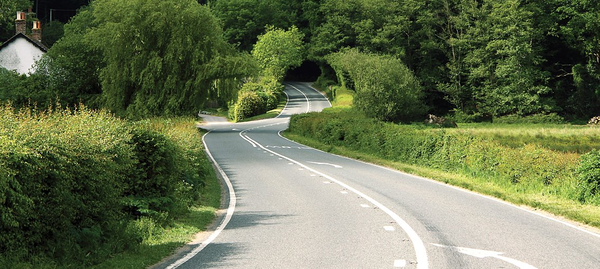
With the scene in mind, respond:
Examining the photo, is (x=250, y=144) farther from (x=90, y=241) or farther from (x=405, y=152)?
(x=90, y=241)

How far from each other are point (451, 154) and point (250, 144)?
1893 cm

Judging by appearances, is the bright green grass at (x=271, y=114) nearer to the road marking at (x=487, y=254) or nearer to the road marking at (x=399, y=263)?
the road marking at (x=487, y=254)

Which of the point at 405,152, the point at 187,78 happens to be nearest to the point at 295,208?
the point at 405,152

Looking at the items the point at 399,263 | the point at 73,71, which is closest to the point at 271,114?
the point at 73,71

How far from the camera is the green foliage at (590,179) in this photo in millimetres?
15375

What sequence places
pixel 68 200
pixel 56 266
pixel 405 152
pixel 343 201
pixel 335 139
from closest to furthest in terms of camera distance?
pixel 56 266, pixel 68 200, pixel 343 201, pixel 405 152, pixel 335 139

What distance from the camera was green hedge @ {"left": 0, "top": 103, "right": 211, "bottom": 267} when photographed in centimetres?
768

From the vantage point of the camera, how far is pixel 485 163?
21.4m

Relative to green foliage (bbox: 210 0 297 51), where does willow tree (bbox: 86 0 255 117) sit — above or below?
below

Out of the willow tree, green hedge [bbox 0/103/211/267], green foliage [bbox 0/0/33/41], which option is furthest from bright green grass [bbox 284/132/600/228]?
green foliage [bbox 0/0/33/41]

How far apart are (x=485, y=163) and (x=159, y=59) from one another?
31.1m

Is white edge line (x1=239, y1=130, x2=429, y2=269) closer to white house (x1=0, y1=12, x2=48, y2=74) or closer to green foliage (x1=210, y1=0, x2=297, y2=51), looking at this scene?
white house (x1=0, y1=12, x2=48, y2=74)

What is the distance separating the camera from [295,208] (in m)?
14.6

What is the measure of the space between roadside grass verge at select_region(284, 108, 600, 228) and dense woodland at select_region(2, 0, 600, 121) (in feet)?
58.8
